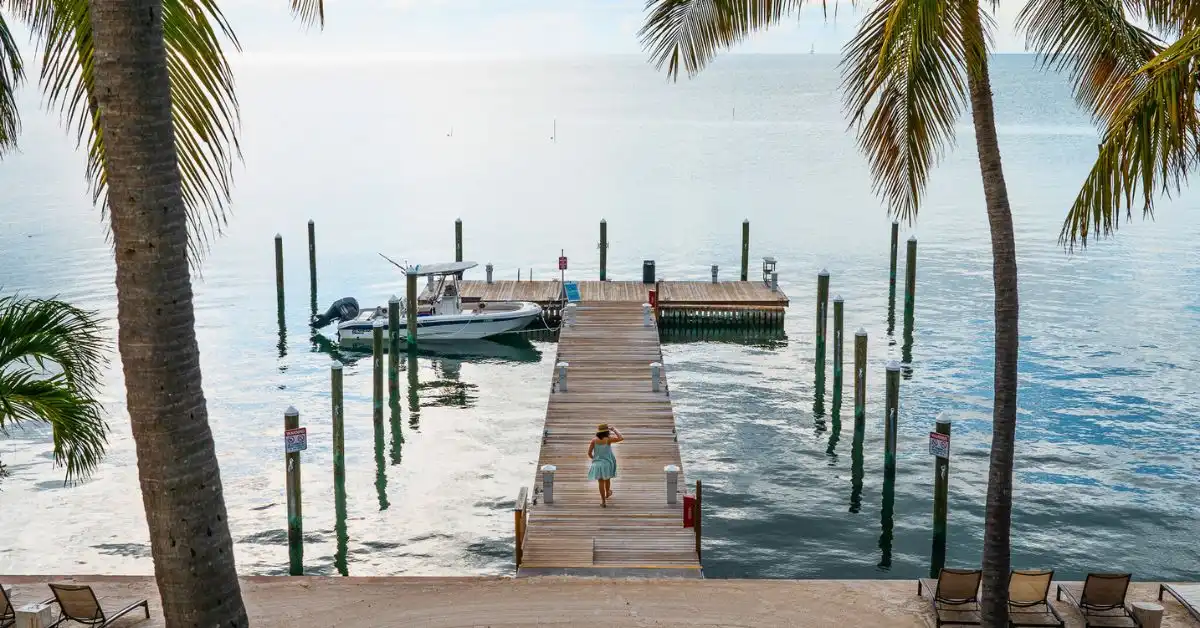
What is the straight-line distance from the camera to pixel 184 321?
5820 millimetres

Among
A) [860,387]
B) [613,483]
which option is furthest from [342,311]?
[613,483]

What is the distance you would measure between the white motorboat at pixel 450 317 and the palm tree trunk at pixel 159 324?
29.1 m

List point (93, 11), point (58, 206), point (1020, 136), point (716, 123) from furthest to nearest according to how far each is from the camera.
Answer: point (716, 123) < point (1020, 136) < point (58, 206) < point (93, 11)

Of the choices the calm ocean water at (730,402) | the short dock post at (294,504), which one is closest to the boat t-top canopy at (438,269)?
the calm ocean water at (730,402)

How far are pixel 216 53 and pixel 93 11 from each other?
3.35ft

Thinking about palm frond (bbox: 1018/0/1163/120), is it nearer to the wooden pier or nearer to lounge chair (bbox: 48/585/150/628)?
lounge chair (bbox: 48/585/150/628)

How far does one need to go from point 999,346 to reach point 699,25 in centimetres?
408

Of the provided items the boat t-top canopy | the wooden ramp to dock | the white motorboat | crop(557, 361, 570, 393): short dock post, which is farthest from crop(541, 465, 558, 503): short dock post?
the white motorboat

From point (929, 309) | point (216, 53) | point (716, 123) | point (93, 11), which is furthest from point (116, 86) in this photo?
point (716, 123)

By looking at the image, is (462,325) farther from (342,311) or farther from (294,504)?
(294,504)

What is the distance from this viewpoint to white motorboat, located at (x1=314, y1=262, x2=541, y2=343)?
35594mm

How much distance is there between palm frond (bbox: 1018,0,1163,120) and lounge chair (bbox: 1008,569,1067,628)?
490cm

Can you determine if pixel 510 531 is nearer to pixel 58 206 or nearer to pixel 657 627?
pixel 657 627

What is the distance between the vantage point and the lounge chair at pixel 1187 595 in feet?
42.5
